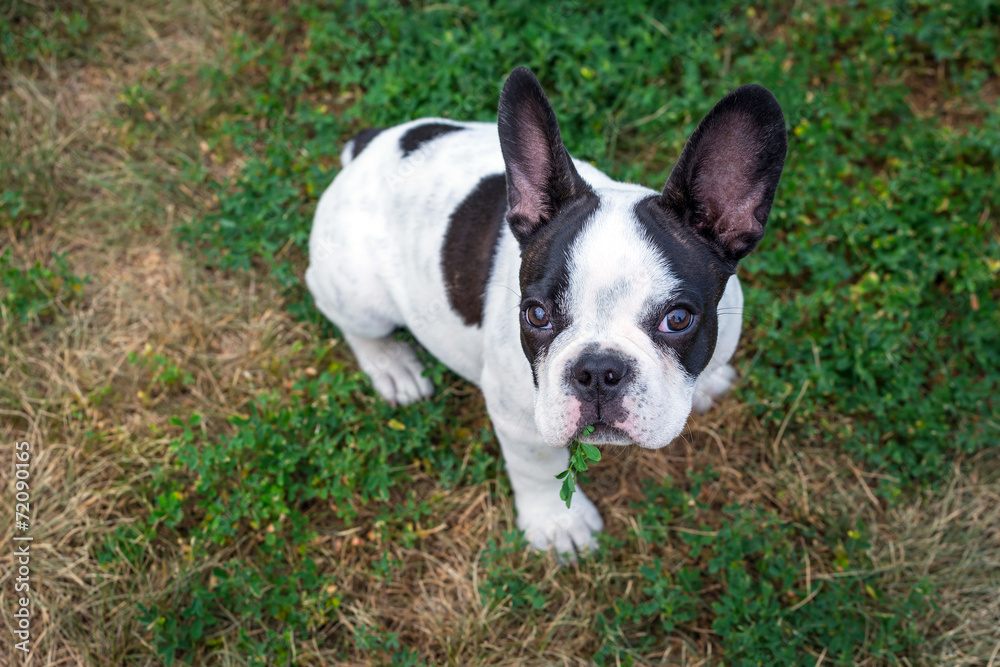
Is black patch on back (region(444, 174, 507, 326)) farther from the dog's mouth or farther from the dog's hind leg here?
the dog's mouth

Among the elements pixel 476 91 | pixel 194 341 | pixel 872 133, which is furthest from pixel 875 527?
pixel 194 341

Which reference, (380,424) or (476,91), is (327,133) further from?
(380,424)

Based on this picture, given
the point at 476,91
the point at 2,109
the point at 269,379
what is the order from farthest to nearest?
1. the point at 2,109
2. the point at 476,91
3. the point at 269,379

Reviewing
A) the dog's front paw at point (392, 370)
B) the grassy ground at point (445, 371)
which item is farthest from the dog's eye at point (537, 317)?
the dog's front paw at point (392, 370)

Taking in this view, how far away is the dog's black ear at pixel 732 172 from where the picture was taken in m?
2.84

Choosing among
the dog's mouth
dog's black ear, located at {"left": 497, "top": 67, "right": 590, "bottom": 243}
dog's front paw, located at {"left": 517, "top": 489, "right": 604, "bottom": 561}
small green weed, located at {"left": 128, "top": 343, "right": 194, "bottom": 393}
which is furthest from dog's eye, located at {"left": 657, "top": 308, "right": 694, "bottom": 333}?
small green weed, located at {"left": 128, "top": 343, "right": 194, "bottom": 393}

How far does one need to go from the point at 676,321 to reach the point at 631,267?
31 centimetres

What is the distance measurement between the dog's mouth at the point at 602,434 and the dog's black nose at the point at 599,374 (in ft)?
0.45

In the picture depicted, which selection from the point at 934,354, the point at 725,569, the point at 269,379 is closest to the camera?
the point at 725,569

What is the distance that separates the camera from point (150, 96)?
6.37m

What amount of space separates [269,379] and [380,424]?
38.1 inches

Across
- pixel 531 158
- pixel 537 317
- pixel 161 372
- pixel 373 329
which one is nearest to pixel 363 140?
pixel 373 329

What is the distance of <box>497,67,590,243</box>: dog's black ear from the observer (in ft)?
9.81

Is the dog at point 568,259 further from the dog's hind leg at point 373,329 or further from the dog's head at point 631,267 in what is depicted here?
the dog's hind leg at point 373,329
